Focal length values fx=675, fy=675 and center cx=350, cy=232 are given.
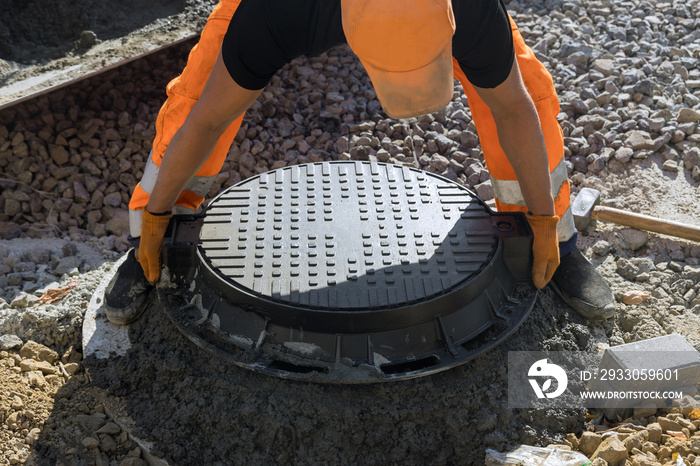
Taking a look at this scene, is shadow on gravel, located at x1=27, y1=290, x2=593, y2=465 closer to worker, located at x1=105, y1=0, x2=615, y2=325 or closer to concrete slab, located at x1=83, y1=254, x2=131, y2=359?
concrete slab, located at x1=83, y1=254, x2=131, y2=359

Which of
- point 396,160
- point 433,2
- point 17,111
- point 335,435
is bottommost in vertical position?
point 396,160

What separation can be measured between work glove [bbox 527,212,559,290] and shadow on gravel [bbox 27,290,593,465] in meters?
0.26

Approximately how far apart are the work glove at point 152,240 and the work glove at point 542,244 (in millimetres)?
1315

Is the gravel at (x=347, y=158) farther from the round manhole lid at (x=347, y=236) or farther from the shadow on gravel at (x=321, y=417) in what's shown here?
the round manhole lid at (x=347, y=236)

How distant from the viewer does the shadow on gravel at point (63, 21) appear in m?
4.25

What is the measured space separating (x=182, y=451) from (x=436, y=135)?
2.38 metres

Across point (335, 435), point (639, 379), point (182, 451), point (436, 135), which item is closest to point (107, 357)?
point (182, 451)

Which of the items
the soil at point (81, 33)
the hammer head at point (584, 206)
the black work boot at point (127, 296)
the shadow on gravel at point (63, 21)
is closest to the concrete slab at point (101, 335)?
the black work boot at point (127, 296)

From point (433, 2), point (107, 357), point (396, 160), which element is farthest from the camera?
point (396, 160)

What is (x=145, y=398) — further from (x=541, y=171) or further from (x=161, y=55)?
(x=161, y=55)

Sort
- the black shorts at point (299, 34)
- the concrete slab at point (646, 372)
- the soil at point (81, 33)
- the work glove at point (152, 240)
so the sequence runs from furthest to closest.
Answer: the soil at point (81, 33) → the work glove at point (152, 240) → the concrete slab at point (646, 372) → the black shorts at point (299, 34)

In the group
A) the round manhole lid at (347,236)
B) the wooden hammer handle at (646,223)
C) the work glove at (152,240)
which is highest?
the work glove at (152,240)

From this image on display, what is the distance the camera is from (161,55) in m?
4.38

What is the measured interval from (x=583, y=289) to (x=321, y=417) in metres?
1.16
